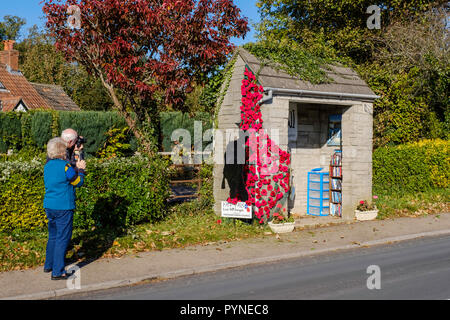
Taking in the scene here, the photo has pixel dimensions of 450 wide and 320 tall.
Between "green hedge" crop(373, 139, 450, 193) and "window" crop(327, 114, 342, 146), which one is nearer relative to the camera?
"window" crop(327, 114, 342, 146)

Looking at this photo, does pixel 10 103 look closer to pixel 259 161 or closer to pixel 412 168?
pixel 259 161

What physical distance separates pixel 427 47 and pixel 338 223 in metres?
10.7

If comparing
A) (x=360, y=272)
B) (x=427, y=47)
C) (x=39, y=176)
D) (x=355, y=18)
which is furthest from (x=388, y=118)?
(x=39, y=176)

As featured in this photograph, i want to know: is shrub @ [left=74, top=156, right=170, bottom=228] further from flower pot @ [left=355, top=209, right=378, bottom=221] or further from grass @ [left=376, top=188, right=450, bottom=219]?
grass @ [left=376, top=188, right=450, bottom=219]

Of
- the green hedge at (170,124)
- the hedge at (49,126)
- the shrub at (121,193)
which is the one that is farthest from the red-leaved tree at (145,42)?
the green hedge at (170,124)

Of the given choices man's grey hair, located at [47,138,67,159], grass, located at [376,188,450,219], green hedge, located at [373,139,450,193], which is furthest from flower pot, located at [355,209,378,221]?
man's grey hair, located at [47,138,67,159]

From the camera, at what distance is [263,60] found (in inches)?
422

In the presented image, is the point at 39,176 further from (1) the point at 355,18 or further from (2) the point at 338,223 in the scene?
(1) the point at 355,18

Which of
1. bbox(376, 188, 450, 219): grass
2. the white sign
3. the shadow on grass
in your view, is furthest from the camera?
bbox(376, 188, 450, 219): grass

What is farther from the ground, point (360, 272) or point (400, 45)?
point (400, 45)

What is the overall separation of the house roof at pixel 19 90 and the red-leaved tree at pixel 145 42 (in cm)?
2115

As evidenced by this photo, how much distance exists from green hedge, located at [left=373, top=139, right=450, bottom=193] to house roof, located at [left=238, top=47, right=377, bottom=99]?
4699 millimetres

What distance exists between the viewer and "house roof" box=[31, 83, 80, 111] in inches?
1282

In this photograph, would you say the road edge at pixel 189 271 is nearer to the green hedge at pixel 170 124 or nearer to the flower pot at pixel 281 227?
the flower pot at pixel 281 227
